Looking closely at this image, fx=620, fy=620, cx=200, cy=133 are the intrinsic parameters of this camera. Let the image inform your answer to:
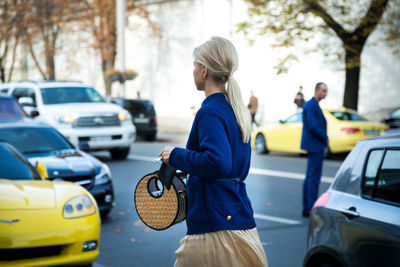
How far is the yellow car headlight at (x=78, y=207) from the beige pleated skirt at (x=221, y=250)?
301 cm

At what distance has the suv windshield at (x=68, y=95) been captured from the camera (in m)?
15.5

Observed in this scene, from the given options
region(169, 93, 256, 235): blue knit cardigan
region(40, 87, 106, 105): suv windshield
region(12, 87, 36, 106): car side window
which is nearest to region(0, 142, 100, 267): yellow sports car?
region(169, 93, 256, 235): blue knit cardigan

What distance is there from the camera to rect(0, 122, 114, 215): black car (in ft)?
26.8

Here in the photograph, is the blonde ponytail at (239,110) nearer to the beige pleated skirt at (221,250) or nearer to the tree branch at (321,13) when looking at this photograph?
the beige pleated skirt at (221,250)

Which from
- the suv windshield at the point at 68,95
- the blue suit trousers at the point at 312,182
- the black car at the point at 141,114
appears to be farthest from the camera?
the black car at the point at 141,114

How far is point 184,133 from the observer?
1056 inches

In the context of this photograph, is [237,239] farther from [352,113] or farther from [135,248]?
[352,113]

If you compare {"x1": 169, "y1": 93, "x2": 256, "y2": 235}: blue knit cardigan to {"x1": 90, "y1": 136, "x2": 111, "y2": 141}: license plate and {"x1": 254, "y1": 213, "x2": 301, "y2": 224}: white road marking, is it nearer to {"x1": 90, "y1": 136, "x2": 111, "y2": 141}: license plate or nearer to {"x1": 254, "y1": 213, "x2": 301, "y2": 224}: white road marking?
{"x1": 254, "y1": 213, "x2": 301, "y2": 224}: white road marking

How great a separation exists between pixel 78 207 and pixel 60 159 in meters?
2.88

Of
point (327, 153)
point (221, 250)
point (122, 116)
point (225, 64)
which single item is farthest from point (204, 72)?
point (327, 153)

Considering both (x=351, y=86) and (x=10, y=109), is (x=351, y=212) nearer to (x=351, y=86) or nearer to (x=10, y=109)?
(x=10, y=109)

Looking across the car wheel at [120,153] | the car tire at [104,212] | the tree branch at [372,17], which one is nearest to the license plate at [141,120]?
the car wheel at [120,153]

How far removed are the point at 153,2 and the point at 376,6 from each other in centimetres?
2005

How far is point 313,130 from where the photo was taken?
865 cm
